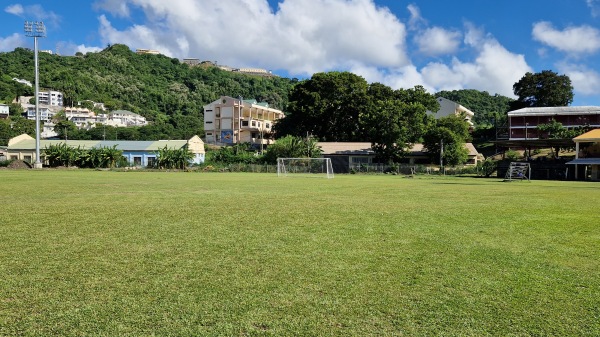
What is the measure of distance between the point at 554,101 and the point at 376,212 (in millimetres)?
74073

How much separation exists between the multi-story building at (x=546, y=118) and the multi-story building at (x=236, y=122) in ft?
154

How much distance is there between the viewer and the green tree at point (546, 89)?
72.3 meters

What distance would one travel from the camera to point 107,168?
2216 inches

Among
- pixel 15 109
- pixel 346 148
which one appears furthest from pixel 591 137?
pixel 15 109

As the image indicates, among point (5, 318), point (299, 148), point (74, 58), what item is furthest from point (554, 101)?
point (74, 58)

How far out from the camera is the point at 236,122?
3752 inches

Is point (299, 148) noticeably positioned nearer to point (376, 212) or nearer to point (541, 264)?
point (376, 212)

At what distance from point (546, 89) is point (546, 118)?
35.6 ft

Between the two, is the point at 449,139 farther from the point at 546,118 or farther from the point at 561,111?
the point at 561,111

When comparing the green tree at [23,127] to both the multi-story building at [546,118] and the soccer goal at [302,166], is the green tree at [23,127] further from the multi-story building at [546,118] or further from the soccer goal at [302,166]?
the multi-story building at [546,118]

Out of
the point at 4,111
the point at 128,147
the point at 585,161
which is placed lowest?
the point at 585,161

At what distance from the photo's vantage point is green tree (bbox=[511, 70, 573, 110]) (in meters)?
72.3

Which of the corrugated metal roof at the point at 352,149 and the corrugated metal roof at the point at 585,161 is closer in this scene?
the corrugated metal roof at the point at 585,161

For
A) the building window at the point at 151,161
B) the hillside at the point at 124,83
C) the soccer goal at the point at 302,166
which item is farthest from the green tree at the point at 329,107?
the hillside at the point at 124,83
